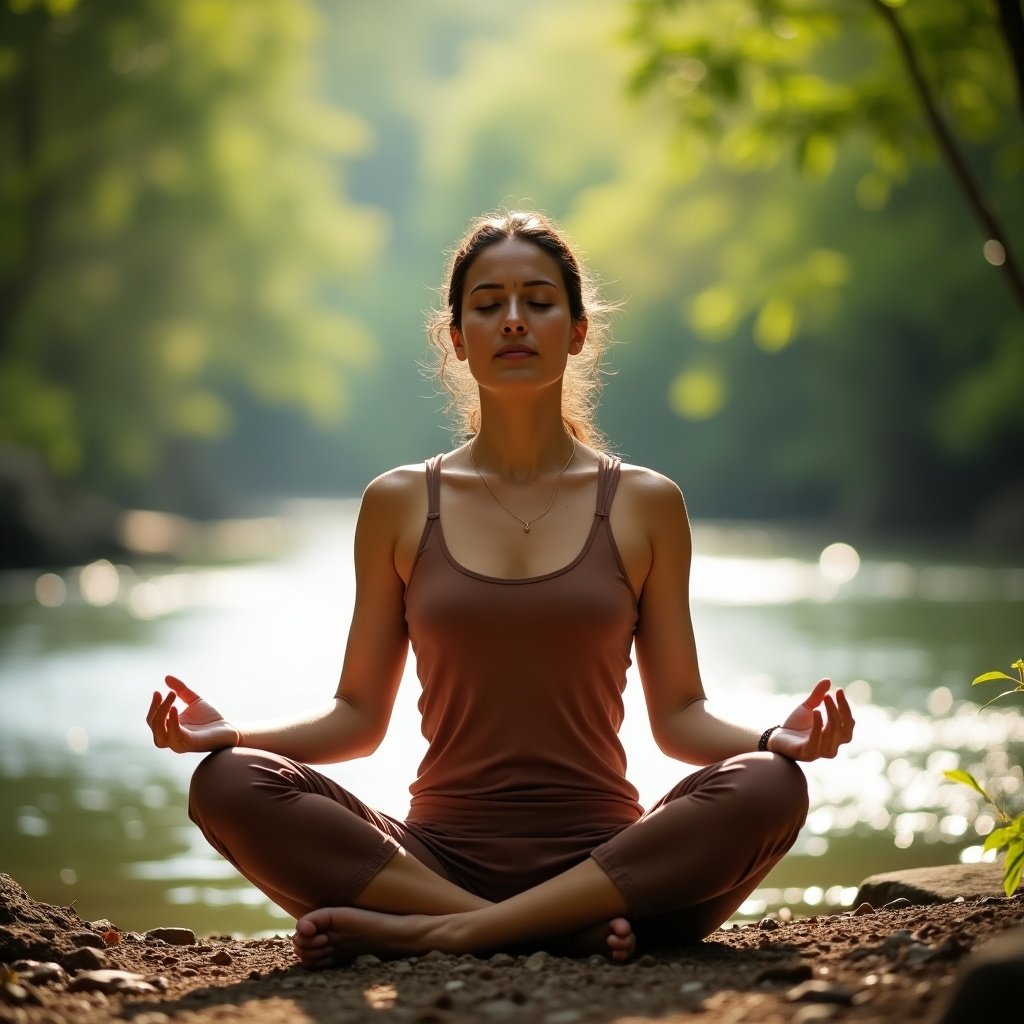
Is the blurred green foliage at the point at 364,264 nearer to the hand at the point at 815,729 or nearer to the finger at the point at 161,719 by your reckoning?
the hand at the point at 815,729

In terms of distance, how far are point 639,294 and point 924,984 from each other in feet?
91.3

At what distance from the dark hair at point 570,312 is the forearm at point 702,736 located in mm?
766

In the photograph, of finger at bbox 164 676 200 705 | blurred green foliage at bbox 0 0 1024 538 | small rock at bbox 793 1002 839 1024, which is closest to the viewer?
small rock at bbox 793 1002 839 1024

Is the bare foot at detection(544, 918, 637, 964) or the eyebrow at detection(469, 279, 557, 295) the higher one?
the eyebrow at detection(469, 279, 557, 295)

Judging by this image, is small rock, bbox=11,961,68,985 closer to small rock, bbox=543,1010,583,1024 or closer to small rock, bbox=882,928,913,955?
small rock, bbox=543,1010,583,1024

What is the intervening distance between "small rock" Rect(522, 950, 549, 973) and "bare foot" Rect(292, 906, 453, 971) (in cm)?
18

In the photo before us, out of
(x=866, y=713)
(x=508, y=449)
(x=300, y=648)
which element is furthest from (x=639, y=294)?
(x=508, y=449)

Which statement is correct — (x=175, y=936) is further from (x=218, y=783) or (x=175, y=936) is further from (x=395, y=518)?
(x=395, y=518)

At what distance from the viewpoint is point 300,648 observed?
11922 millimetres

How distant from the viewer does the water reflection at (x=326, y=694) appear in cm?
558

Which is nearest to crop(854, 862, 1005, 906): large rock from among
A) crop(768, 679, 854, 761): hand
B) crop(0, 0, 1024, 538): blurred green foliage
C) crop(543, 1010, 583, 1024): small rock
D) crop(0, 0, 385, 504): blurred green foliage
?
crop(768, 679, 854, 761): hand

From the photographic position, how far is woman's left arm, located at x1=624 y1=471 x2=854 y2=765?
11.7 feet

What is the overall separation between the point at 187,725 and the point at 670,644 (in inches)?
42.2

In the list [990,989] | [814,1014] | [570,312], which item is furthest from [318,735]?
[990,989]
